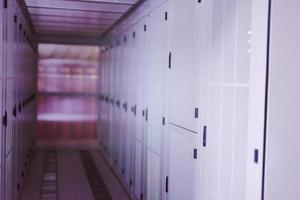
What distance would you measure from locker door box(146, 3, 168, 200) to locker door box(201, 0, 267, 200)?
3.76ft

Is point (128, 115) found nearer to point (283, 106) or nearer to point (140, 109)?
point (140, 109)

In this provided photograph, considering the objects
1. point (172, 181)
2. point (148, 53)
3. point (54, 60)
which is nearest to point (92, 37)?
point (54, 60)

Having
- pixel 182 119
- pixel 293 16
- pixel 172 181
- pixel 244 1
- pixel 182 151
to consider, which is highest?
pixel 244 1

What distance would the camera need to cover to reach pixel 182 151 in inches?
128

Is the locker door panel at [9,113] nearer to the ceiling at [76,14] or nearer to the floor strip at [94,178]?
the ceiling at [76,14]

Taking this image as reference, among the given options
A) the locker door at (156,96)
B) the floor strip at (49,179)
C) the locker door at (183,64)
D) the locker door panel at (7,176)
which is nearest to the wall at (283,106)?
A: the locker door at (183,64)

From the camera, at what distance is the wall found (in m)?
1.71

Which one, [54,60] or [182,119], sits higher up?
[54,60]

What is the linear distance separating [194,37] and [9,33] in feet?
5.68

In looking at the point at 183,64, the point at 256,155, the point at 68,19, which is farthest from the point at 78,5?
the point at 256,155

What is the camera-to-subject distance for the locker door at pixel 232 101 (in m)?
1.96

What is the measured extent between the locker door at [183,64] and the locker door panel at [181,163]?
92 mm

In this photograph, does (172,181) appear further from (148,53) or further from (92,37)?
(92,37)

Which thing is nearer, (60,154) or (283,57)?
(283,57)
